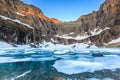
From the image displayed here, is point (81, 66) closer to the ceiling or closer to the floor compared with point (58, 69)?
closer to the ceiling

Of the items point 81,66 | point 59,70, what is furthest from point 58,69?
point 81,66

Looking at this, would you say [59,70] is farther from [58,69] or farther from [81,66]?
[81,66]

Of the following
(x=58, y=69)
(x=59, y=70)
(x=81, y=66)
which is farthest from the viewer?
(x=81, y=66)

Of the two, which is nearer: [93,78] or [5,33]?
[93,78]

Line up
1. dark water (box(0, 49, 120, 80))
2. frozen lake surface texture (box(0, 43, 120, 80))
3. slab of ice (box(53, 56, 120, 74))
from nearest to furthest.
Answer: dark water (box(0, 49, 120, 80)) → frozen lake surface texture (box(0, 43, 120, 80)) → slab of ice (box(53, 56, 120, 74))

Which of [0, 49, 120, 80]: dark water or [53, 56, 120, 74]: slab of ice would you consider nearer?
[0, 49, 120, 80]: dark water

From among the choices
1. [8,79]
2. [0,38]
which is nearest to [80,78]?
[8,79]

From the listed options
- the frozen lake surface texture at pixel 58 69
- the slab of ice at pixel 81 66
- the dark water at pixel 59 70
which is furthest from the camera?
the slab of ice at pixel 81 66

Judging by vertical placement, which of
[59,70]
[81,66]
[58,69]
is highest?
[81,66]

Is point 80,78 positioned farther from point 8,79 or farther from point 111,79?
point 8,79

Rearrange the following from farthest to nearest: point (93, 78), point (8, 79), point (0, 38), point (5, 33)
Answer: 1. point (5, 33)
2. point (0, 38)
3. point (93, 78)
4. point (8, 79)

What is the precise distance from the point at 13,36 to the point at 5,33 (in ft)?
41.8

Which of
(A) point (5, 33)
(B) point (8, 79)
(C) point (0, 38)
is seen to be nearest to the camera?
(B) point (8, 79)

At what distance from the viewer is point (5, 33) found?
614 ft
